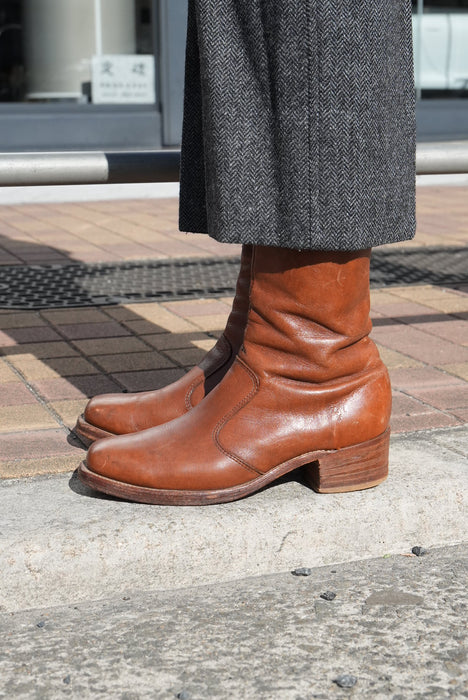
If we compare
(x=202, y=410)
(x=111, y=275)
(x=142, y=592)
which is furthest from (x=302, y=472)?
(x=111, y=275)

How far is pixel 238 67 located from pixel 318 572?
2.80 feet

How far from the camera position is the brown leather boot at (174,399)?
6.37 feet

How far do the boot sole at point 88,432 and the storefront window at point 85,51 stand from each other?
5.85 metres

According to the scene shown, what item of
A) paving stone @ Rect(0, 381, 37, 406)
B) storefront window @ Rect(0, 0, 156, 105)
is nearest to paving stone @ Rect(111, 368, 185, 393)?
paving stone @ Rect(0, 381, 37, 406)

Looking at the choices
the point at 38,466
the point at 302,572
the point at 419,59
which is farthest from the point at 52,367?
the point at 419,59

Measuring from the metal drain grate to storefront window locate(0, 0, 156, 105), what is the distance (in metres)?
3.59

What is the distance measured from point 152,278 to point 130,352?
3.94ft

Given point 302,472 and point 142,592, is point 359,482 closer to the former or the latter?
point 302,472

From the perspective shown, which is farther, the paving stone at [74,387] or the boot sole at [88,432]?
A: the paving stone at [74,387]

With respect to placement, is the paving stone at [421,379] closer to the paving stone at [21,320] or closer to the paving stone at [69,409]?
the paving stone at [69,409]

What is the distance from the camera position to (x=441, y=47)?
883 cm

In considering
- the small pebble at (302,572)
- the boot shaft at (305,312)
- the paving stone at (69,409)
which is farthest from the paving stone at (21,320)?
the small pebble at (302,572)

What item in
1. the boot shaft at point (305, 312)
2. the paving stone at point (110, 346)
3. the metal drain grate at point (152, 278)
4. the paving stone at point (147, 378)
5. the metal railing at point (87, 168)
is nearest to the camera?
the boot shaft at point (305, 312)

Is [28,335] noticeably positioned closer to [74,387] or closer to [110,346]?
[110,346]
